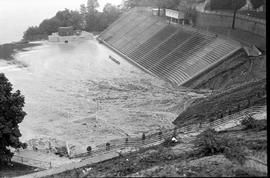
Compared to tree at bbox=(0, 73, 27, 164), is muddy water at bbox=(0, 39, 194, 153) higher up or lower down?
lower down

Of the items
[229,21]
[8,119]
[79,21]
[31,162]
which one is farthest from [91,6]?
[31,162]

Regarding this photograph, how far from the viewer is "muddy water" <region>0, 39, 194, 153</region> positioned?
86.8 feet

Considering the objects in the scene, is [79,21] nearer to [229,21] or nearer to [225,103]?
[229,21]

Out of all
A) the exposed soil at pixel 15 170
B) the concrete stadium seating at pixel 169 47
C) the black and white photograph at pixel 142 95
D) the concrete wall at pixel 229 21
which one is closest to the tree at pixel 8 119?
the black and white photograph at pixel 142 95

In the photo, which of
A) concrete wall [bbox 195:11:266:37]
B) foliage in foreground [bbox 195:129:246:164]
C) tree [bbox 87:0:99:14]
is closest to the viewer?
foliage in foreground [bbox 195:129:246:164]

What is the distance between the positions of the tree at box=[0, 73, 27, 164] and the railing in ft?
2.84

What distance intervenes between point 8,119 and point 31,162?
2453mm

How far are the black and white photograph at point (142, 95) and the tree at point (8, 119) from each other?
51mm

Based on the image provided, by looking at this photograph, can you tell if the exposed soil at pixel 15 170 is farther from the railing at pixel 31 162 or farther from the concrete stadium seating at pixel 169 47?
the concrete stadium seating at pixel 169 47

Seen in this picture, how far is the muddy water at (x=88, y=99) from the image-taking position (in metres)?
26.5

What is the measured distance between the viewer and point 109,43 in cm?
6041

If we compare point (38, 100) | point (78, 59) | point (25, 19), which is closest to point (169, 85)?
point (38, 100)

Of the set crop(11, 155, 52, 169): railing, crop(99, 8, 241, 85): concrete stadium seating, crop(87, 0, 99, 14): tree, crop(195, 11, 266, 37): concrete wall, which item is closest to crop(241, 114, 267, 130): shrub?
crop(11, 155, 52, 169): railing

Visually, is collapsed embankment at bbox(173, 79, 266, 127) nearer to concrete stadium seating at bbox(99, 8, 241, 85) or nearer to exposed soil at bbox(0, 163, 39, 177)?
concrete stadium seating at bbox(99, 8, 241, 85)
